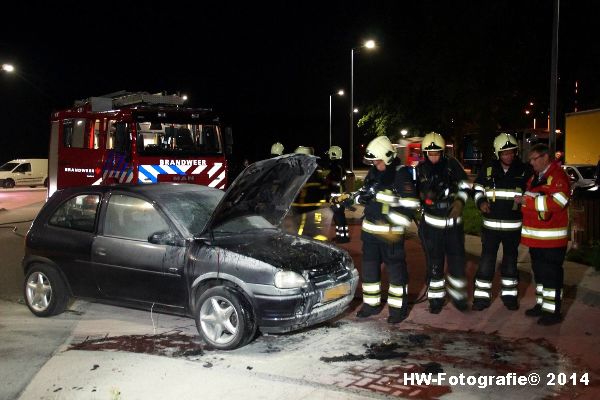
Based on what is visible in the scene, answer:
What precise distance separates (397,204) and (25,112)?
4723 cm

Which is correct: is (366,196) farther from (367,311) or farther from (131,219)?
(131,219)

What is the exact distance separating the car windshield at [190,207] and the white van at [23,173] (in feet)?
102

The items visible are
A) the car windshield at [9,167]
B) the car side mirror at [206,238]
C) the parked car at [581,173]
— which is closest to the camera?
the car side mirror at [206,238]

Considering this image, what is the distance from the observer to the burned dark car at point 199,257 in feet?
18.4

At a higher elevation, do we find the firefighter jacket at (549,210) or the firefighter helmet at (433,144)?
the firefighter helmet at (433,144)

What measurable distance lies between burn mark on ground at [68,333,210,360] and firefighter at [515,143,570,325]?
3.50m

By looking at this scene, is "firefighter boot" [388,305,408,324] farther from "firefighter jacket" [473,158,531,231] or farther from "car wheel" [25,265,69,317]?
"car wheel" [25,265,69,317]

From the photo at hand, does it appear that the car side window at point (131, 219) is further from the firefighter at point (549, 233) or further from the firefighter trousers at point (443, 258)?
the firefighter at point (549, 233)

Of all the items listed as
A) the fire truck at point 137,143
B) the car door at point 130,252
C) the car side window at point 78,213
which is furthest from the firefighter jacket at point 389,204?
the fire truck at point 137,143

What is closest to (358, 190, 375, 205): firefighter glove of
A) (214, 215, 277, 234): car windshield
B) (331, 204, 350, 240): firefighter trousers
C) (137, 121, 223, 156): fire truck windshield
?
(214, 215, 277, 234): car windshield

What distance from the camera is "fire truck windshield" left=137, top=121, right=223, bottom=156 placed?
1361cm

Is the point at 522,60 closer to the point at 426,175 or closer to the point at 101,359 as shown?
the point at 426,175

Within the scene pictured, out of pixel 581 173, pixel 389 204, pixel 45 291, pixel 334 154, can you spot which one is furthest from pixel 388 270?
pixel 581 173

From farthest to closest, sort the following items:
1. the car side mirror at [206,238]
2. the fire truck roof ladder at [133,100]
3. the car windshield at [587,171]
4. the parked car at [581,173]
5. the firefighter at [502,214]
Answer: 1. the car windshield at [587,171]
2. the parked car at [581,173]
3. the fire truck roof ladder at [133,100]
4. the firefighter at [502,214]
5. the car side mirror at [206,238]
